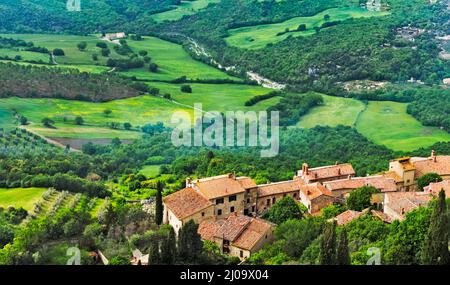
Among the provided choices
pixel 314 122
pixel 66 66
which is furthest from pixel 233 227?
pixel 66 66

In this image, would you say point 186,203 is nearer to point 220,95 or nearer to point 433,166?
point 433,166

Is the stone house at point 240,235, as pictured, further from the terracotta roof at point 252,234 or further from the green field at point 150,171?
the green field at point 150,171

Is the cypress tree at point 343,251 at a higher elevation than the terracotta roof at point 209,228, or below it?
higher

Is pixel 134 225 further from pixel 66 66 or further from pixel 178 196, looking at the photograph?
pixel 66 66

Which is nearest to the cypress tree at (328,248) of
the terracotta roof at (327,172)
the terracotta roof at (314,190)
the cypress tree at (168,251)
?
the cypress tree at (168,251)

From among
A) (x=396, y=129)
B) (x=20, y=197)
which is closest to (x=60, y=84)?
(x=20, y=197)
